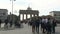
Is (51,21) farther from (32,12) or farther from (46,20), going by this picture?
(32,12)

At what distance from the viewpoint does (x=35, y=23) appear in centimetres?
1864

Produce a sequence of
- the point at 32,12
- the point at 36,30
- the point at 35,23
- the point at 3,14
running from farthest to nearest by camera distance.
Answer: the point at 3,14 → the point at 32,12 → the point at 36,30 → the point at 35,23

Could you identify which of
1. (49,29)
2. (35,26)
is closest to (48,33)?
(49,29)

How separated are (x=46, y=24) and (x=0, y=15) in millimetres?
89862

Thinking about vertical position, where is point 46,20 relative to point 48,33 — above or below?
above

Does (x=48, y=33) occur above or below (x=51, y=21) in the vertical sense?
below

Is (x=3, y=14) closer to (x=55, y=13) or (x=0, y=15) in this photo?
(x=0, y=15)

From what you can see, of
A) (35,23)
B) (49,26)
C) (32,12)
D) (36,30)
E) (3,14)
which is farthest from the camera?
(3,14)

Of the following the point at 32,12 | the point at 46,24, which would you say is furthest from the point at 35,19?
the point at 32,12

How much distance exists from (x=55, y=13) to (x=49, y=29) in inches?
3797

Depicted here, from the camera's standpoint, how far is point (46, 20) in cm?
1789

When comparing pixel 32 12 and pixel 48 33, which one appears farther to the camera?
pixel 32 12

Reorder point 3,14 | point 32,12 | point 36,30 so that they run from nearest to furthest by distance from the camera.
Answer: point 36,30 → point 32,12 → point 3,14

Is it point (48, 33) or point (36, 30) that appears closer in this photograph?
point (48, 33)
